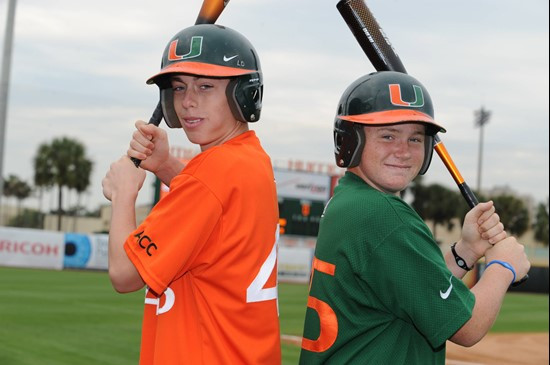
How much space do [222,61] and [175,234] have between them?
0.75 metres

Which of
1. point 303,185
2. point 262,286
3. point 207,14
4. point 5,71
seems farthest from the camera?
point 303,185

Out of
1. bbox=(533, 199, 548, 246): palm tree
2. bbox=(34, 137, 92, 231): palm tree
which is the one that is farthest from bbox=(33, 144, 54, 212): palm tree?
bbox=(533, 199, 548, 246): palm tree

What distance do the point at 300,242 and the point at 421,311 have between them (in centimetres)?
3104

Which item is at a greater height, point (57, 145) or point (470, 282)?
point (57, 145)

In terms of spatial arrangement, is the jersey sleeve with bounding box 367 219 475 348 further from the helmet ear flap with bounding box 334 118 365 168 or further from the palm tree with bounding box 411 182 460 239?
the palm tree with bounding box 411 182 460 239

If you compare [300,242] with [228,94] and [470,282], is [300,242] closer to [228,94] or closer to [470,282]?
[470,282]

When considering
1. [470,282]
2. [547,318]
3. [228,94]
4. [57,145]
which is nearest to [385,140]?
[228,94]

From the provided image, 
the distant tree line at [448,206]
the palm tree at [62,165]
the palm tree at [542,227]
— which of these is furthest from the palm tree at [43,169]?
the palm tree at [542,227]

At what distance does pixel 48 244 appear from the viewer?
92.0 ft

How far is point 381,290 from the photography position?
2.93 meters

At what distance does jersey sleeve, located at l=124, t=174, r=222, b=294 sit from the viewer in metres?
2.87

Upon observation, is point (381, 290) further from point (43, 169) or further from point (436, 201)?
point (436, 201)

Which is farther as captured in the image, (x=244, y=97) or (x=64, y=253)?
(x=64, y=253)

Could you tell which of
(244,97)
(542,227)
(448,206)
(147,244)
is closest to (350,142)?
(244,97)
